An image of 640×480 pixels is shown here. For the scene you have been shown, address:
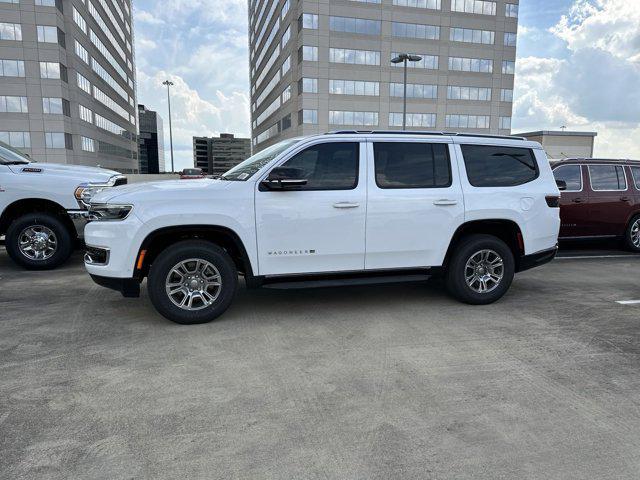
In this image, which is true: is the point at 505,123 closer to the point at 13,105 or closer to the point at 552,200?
the point at 13,105

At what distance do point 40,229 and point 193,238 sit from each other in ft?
13.5

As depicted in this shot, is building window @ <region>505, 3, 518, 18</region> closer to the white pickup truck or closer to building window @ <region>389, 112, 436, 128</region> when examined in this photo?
building window @ <region>389, 112, 436, 128</region>

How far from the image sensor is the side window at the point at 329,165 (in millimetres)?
5066

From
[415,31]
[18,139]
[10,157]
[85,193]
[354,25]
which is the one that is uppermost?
[415,31]

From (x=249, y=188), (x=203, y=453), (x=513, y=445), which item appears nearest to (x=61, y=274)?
(x=249, y=188)

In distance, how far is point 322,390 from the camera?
3.51m

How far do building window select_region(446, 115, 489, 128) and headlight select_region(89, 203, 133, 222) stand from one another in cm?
6189

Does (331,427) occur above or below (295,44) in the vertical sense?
below

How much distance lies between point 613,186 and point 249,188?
8262 mm

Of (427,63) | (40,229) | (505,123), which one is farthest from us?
(505,123)

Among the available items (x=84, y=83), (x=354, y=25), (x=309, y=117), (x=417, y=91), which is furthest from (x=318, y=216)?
(x=84, y=83)

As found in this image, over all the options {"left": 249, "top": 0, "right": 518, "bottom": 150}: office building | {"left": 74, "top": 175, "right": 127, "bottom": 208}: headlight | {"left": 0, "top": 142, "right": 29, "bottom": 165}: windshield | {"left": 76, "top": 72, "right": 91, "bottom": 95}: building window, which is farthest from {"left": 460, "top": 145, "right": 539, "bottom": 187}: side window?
{"left": 76, "top": 72, "right": 91, "bottom": 95}: building window

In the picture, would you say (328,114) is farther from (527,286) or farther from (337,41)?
(527,286)

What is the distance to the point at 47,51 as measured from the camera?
5016 cm
